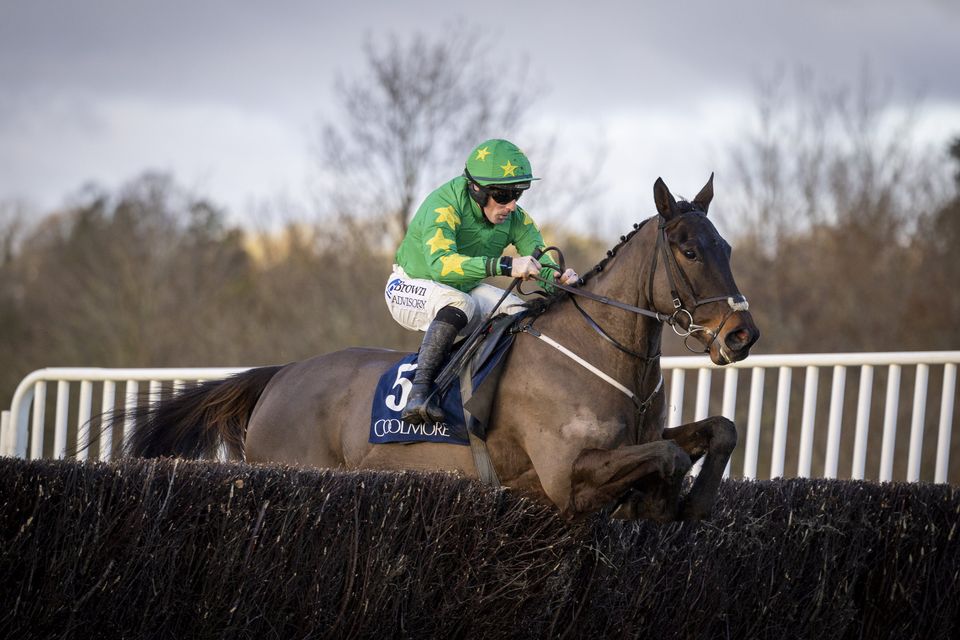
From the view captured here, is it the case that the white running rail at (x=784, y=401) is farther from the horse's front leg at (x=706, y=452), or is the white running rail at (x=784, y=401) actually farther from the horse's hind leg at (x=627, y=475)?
the horse's hind leg at (x=627, y=475)

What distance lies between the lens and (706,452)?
4.57 metres

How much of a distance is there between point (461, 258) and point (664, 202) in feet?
3.24

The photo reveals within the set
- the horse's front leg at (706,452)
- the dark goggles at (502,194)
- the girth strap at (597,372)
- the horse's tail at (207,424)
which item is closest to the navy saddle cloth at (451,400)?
the girth strap at (597,372)

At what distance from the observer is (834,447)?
20.1 feet

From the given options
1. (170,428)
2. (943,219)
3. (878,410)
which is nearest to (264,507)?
(170,428)

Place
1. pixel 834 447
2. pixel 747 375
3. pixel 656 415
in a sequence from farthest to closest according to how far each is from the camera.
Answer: pixel 747 375
pixel 834 447
pixel 656 415

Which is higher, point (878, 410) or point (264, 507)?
point (264, 507)

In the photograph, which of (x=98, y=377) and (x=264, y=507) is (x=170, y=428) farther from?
(x=264, y=507)

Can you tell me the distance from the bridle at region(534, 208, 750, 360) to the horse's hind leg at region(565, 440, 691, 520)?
0.45 m

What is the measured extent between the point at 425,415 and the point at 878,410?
1222 cm

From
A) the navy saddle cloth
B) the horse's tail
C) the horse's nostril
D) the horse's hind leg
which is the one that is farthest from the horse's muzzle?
the horse's tail

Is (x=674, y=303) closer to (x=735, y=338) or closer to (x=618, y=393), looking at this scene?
(x=735, y=338)

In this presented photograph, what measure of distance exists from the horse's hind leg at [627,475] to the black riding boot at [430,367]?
831 millimetres

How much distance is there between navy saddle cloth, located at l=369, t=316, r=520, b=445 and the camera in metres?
4.79
